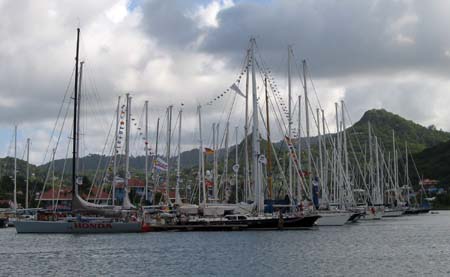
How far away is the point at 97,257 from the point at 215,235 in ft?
81.6

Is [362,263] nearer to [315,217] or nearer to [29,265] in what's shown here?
[29,265]

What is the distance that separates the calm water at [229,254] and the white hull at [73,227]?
107 cm

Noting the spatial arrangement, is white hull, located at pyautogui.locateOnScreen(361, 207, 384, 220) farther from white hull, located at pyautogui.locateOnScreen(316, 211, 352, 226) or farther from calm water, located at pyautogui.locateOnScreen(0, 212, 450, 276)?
calm water, located at pyautogui.locateOnScreen(0, 212, 450, 276)

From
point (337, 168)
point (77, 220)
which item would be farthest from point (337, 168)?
point (77, 220)

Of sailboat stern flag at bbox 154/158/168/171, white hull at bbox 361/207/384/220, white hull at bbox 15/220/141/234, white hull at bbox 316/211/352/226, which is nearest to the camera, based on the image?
white hull at bbox 15/220/141/234

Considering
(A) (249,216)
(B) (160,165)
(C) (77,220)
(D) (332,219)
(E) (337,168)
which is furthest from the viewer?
(E) (337,168)

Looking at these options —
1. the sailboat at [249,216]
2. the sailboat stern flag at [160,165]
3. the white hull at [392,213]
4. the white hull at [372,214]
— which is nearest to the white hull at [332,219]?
the sailboat at [249,216]

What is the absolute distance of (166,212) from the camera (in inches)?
3802

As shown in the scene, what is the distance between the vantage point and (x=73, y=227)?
83062 millimetres

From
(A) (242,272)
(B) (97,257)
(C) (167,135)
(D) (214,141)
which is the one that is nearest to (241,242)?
(B) (97,257)

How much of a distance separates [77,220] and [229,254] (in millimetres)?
27764

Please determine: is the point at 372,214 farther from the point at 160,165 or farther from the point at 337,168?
the point at 160,165

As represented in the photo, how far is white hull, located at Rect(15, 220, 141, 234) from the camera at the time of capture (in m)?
82.1

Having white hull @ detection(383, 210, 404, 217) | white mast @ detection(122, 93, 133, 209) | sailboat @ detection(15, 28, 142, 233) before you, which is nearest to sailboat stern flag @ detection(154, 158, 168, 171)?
white mast @ detection(122, 93, 133, 209)
